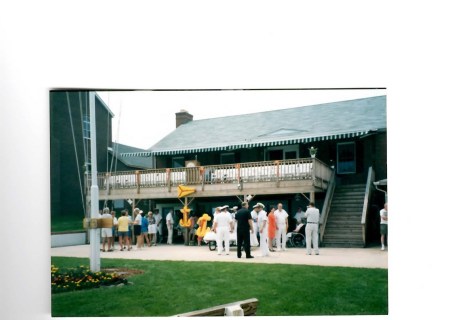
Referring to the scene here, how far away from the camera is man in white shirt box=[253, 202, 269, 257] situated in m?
8.13

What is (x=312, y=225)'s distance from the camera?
8078mm

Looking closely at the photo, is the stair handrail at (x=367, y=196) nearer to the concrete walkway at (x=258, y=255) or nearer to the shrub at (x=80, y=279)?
the concrete walkway at (x=258, y=255)

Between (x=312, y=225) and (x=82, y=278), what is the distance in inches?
170

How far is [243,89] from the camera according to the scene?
7.34m

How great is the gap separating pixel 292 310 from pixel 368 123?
360cm

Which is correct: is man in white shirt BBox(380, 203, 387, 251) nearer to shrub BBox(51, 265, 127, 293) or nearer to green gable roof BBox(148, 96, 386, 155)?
green gable roof BBox(148, 96, 386, 155)

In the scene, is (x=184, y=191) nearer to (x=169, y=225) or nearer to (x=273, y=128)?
(x=169, y=225)

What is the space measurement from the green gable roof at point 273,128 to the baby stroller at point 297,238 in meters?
1.68

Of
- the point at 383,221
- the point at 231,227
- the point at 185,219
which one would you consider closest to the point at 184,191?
the point at 185,219

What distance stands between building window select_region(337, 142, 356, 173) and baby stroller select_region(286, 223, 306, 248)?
1.32 meters

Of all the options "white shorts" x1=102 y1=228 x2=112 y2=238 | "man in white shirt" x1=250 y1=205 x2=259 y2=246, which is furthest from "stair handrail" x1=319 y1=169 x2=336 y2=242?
"white shorts" x1=102 y1=228 x2=112 y2=238
